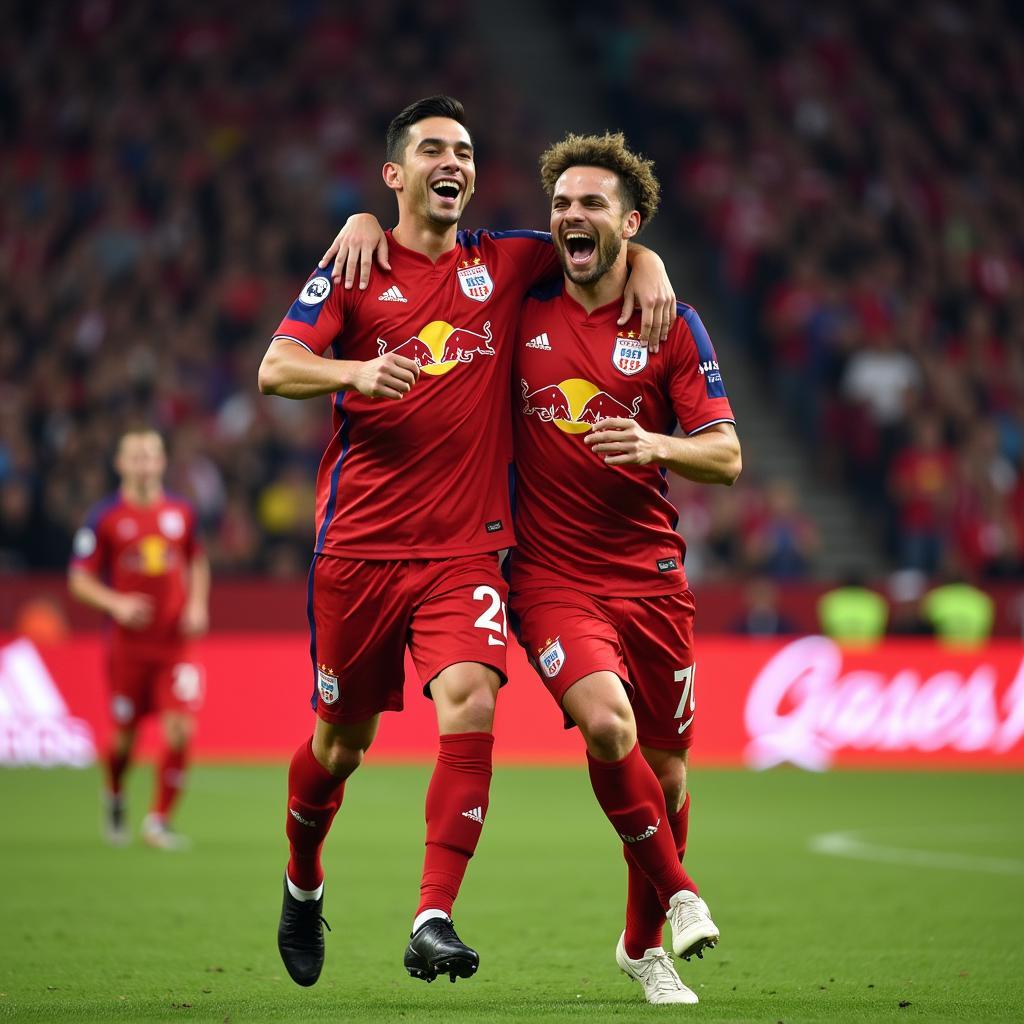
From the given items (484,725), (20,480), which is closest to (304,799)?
(484,725)

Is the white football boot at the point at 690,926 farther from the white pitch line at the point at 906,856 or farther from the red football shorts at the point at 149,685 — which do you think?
the red football shorts at the point at 149,685

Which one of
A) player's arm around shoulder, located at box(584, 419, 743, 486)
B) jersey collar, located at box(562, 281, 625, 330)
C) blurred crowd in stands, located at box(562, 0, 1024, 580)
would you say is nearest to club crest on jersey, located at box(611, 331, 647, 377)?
jersey collar, located at box(562, 281, 625, 330)

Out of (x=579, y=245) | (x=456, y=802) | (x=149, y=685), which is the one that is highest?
(x=579, y=245)

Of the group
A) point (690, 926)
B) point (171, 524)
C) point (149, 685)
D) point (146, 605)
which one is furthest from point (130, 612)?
point (690, 926)

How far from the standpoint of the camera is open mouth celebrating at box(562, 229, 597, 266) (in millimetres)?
6145

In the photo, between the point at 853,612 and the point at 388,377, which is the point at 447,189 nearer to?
→ the point at 388,377

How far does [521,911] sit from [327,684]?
265cm

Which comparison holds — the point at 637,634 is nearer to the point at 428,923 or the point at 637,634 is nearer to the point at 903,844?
the point at 428,923

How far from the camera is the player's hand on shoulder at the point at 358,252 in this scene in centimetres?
609

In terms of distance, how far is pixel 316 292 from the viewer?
6.02 metres

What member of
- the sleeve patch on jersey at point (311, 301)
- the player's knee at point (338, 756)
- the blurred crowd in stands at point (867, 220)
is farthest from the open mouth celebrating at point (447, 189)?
the blurred crowd in stands at point (867, 220)

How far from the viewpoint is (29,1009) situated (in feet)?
18.5

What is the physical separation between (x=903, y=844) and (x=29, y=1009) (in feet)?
22.3

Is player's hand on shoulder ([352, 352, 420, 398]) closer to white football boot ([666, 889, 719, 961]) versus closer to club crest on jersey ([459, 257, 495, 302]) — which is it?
club crest on jersey ([459, 257, 495, 302])
